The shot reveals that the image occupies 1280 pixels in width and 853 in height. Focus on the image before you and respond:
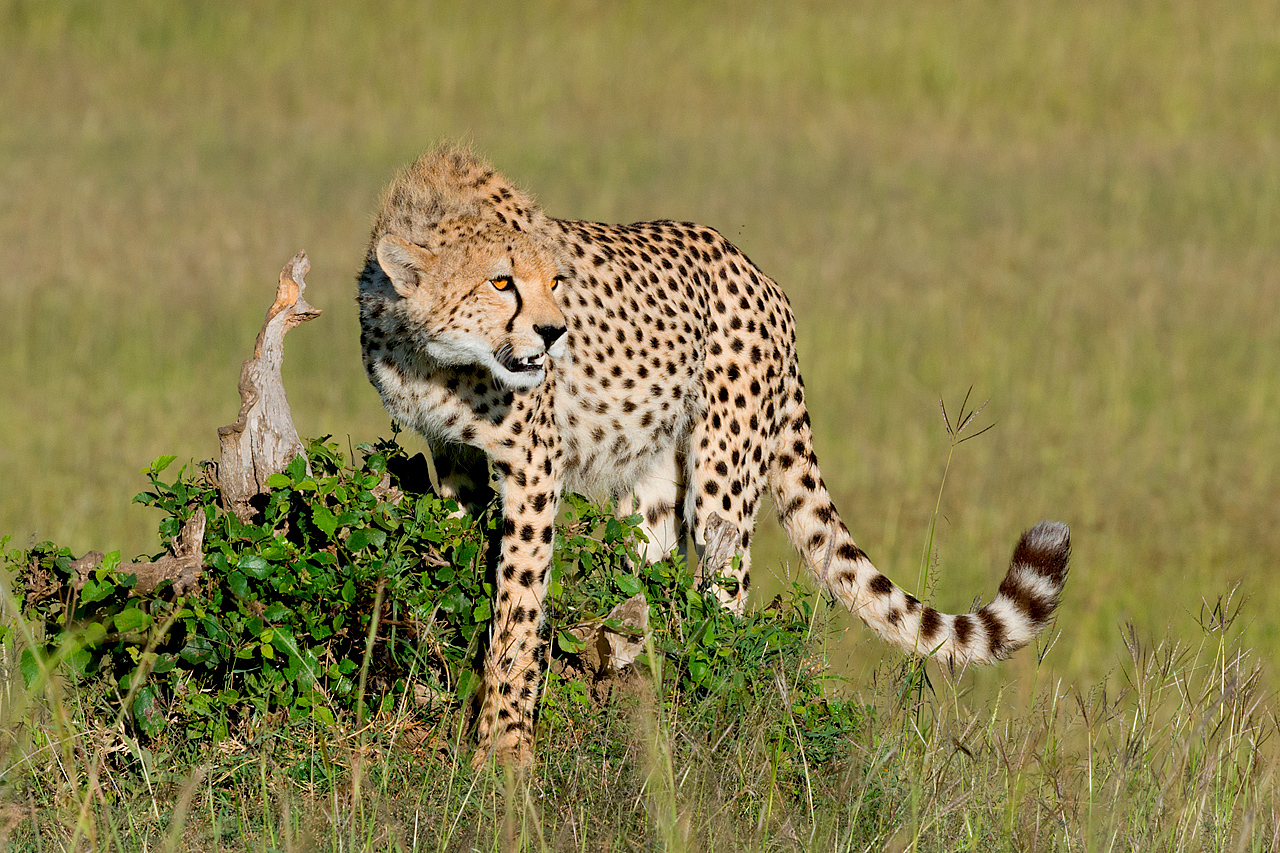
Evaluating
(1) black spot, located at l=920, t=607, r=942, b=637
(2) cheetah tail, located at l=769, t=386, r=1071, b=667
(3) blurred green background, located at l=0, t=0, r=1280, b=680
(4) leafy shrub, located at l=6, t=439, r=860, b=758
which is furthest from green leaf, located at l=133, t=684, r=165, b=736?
(1) black spot, located at l=920, t=607, r=942, b=637

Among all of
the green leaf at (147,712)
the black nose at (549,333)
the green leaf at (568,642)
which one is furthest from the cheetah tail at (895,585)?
the green leaf at (147,712)

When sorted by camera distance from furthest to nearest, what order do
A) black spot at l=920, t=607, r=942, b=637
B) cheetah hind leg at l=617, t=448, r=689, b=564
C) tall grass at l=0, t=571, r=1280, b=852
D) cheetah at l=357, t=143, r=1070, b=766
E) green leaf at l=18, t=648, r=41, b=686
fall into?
cheetah hind leg at l=617, t=448, r=689, b=564 → black spot at l=920, t=607, r=942, b=637 → cheetah at l=357, t=143, r=1070, b=766 → green leaf at l=18, t=648, r=41, b=686 → tall grass at l=0, t=571, r=1280, b=852

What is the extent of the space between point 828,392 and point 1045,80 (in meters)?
10.2

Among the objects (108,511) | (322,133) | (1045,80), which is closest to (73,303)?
(108,511)

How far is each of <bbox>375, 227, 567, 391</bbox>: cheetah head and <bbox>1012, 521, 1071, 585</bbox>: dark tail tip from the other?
1.20 m

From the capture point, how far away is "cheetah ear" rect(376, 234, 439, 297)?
10.4 ft

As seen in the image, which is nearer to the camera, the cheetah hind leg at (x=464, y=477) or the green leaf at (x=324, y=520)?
the green leaf at (x=324, y=520)

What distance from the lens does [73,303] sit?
9.45 metres

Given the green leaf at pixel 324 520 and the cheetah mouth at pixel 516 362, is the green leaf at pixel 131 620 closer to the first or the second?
the green leaf at pixel 324 520

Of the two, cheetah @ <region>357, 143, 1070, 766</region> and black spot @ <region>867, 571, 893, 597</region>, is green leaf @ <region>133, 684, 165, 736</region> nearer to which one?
cheetah @ <region>357, 143, 1070, 766</region>

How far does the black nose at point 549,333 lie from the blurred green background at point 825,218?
2.27 ft

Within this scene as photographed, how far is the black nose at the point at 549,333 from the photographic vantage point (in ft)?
10.1

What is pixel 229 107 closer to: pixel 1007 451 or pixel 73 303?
pixel 73 303

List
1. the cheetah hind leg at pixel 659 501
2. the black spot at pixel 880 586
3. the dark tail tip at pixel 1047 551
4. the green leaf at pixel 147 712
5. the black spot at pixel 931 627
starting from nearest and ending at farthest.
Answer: the green leaf at pixel 147 712 < the dark tail tip at pixel 1047 551 < the black spot at pixel 931 627 < the black spot at pixel 880 586 < the cheetah hind leg at pixel 659 501
